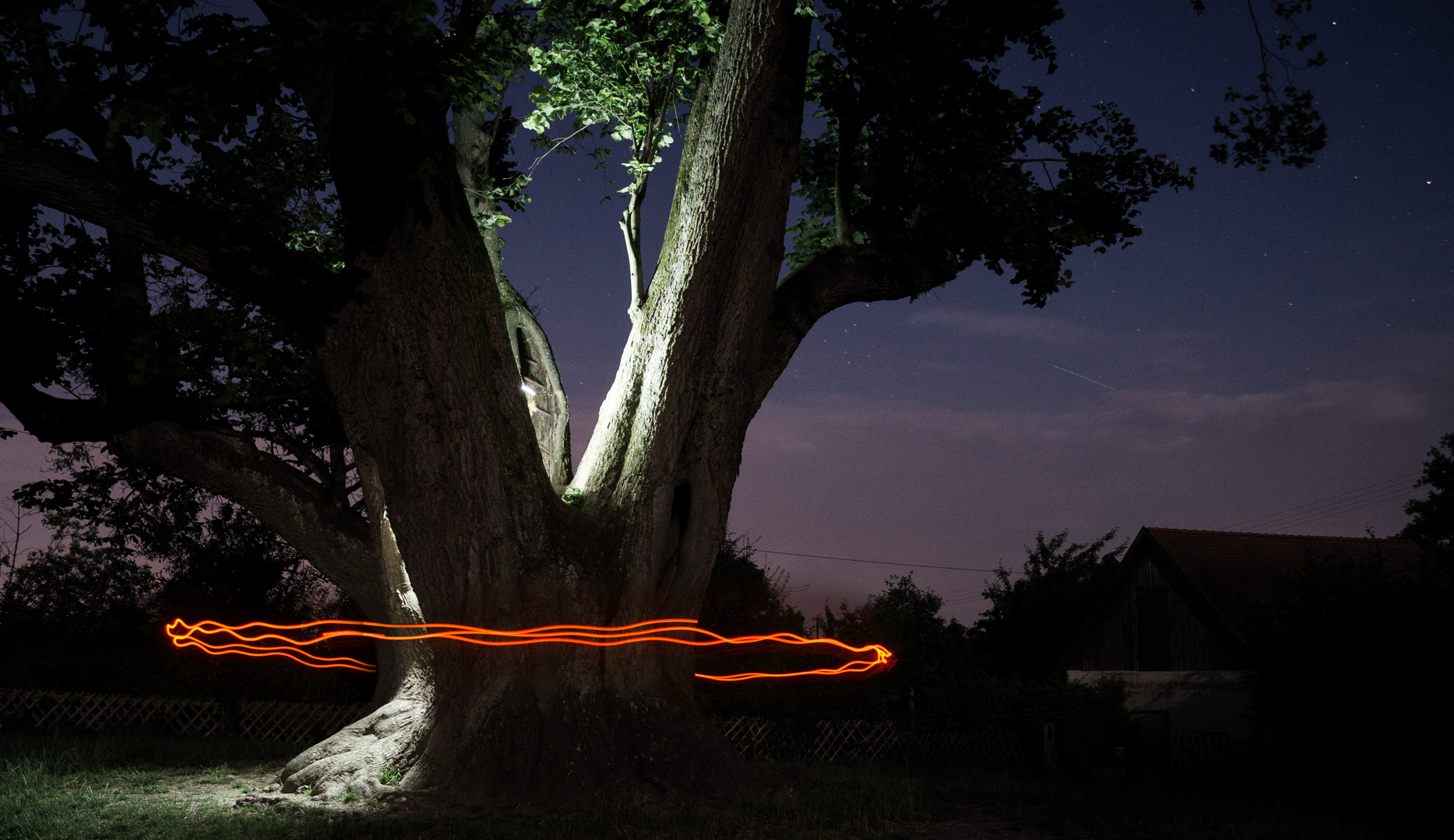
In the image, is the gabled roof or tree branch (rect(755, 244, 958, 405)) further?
the gabled roof

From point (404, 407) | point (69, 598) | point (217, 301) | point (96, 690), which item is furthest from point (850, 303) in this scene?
point (69, 598)

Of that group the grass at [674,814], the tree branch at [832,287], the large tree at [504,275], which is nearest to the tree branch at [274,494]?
the large tree at [504,275]

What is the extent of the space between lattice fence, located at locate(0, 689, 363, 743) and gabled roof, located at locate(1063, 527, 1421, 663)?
19.4 m

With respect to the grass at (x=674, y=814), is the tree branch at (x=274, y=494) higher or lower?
higher

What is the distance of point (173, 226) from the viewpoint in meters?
7.45

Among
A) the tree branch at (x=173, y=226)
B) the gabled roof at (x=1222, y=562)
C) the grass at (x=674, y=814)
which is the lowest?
the grass at (x=674, y=814)

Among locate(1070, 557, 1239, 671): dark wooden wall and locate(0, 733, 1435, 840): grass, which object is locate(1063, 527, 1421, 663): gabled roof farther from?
locate(0, 733, 1435, 840): grass

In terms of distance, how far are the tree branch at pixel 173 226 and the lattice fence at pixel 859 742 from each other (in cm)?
941

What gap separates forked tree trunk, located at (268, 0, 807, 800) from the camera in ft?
24.2

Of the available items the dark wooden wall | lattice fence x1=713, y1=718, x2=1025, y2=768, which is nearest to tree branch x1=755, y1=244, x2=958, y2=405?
lattice fence x1=713, y1=718, x2=1025, y2=768

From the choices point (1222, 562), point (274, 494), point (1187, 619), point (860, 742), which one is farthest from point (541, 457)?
point (1222, 562)

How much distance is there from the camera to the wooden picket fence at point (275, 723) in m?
14.0

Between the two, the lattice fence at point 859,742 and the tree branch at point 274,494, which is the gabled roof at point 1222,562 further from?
the tree branch at point 274,494

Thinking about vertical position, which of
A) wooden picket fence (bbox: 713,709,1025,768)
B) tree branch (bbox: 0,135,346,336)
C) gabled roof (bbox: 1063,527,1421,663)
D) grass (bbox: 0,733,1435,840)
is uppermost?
tree branch (bbox: 0,135,346,336)
